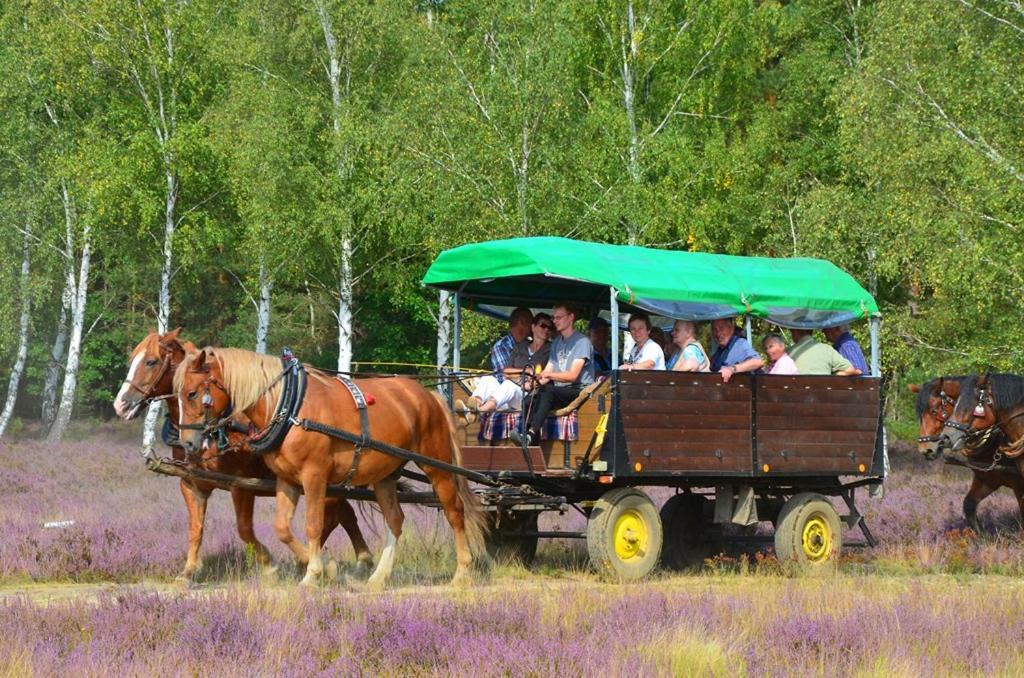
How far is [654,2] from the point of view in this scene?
86.7 ft

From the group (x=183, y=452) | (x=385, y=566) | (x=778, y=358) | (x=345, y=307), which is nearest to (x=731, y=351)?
(x=778, y=358)

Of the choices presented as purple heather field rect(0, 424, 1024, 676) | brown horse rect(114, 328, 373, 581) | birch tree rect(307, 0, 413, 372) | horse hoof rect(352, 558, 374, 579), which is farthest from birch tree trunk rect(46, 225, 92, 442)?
brown horse rect(114, 328, 373, 581)

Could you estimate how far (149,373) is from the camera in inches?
426

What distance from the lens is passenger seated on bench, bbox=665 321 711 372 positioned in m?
12.1

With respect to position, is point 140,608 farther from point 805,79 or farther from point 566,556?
point 805,79

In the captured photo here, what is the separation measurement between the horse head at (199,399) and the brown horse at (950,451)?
714 centimetres

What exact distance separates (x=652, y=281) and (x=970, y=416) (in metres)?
4.52

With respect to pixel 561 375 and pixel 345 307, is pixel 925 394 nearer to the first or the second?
pixel 561 375

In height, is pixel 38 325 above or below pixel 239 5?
below

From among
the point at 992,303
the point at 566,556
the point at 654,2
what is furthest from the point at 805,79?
the point at 566,556

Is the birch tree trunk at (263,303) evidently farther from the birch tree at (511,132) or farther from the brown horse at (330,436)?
the brown horse at (330,436)

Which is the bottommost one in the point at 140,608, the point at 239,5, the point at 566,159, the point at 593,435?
the point at 140,608

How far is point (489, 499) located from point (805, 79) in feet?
68.4

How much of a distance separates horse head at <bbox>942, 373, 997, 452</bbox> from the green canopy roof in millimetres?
1932
